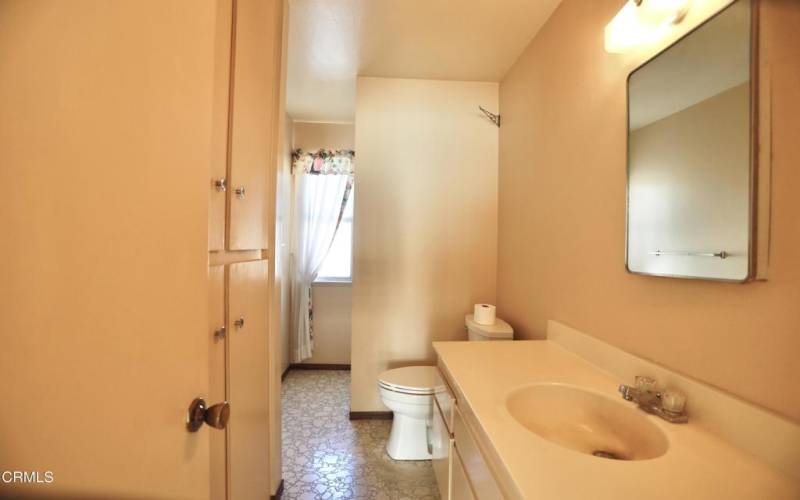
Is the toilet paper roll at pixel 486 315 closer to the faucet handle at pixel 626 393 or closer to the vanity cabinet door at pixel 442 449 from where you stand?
the vanity cabinet door at pixel 442 449

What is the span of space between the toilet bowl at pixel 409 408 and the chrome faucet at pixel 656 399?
107 cm

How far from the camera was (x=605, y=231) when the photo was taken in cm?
123

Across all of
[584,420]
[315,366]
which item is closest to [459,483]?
[584,420]

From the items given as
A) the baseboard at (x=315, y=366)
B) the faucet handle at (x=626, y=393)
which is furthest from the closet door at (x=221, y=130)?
the baseboard at (x=315, y=366)

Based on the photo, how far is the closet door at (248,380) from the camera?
3.30ft

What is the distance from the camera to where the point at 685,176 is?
88cm

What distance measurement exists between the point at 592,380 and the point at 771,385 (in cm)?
46

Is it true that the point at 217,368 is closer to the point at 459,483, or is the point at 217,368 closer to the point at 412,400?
the point at 459,483

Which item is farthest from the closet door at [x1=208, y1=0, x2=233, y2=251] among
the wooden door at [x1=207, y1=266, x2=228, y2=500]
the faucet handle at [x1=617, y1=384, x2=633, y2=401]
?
the faucet handle at [x1=617, y1=384, x2=633, y2=401]

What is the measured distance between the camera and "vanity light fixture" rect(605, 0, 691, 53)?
92 cm

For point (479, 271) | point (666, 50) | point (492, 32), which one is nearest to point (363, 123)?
point (492, 32)

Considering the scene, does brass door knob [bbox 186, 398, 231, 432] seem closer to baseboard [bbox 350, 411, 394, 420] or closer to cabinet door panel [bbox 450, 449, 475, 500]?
cabinet door panel [bbox 450, 449, 475, 500]

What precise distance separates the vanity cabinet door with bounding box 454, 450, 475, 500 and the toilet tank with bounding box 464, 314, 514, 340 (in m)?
0.82

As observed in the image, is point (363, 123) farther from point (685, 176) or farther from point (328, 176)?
point (685, 176)
